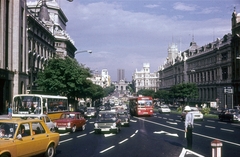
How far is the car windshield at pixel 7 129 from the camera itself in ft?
32.7

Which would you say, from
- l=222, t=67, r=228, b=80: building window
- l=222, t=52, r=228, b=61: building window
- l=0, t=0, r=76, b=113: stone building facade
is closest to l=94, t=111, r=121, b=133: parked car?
l=0, t=0, r=76, b=113: stone building facade

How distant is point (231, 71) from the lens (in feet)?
230

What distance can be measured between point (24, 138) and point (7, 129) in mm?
610

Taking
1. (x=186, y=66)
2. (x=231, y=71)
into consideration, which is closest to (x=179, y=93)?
(x=231, y=71)

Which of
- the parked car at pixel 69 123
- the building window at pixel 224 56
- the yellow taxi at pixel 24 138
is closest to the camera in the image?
the yellow taxi at pixel 24 138

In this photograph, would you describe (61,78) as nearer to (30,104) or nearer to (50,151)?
(30,104)

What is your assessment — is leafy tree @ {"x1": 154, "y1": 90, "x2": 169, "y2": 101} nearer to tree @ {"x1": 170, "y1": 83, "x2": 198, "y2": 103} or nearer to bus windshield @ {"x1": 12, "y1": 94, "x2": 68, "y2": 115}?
tree @ {"x1": 170, "y1": 83, "x2": 198, "y2": 103}

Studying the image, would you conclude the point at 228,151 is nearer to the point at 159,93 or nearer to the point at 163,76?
the point at 159,93

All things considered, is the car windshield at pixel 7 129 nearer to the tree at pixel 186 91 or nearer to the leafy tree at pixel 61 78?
the leafy tree at pixel 61 78

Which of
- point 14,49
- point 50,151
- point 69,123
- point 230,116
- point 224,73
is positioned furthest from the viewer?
point 224,73

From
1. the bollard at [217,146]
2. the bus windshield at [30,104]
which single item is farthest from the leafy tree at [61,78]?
the bollard at [217,146]

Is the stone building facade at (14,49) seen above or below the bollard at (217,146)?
above

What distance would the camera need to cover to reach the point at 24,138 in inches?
404

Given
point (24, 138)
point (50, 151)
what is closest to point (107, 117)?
point (50, 151)
